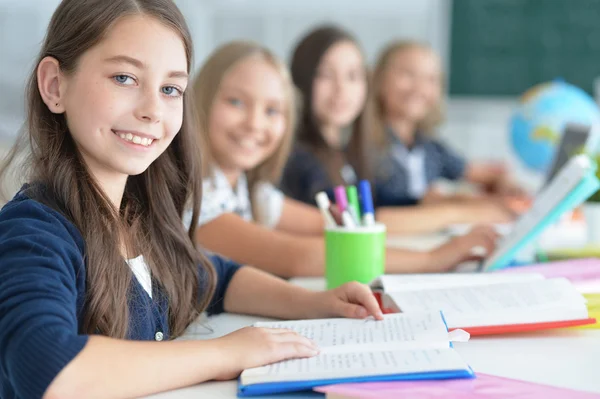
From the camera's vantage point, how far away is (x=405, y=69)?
2.99 m

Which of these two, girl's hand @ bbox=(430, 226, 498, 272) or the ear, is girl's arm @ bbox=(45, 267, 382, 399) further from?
girl's hand @ bbox=(430, 226, 498, 272)

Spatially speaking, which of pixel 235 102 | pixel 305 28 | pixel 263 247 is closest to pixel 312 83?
pixel 235 102

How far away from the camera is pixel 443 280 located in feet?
3.90

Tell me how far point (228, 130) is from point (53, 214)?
2.82ft

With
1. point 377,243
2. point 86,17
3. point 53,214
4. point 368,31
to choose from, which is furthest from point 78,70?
point 368,31

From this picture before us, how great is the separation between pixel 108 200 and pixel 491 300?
0.52 meters

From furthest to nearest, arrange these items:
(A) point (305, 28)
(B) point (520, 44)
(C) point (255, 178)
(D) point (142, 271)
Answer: (A) point (305, 28)
(B) point (520, 44)
(C) point (255, 178)
(D) point (142, 271)

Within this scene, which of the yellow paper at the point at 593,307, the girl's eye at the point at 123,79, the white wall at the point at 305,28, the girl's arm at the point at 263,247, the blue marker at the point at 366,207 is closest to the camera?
the girl's eye at the point at 123,79

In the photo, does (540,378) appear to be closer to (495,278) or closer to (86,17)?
(495,278)

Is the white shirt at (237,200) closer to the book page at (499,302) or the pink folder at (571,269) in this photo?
the book page at (499,302)

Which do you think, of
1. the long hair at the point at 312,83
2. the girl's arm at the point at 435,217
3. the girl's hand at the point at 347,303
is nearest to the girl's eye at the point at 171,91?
the girl's hand at the point at 347,303

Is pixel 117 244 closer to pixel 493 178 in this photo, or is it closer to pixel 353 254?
pixel 353 254

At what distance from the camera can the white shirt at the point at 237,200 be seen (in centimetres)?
152

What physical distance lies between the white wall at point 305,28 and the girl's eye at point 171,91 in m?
3.68
